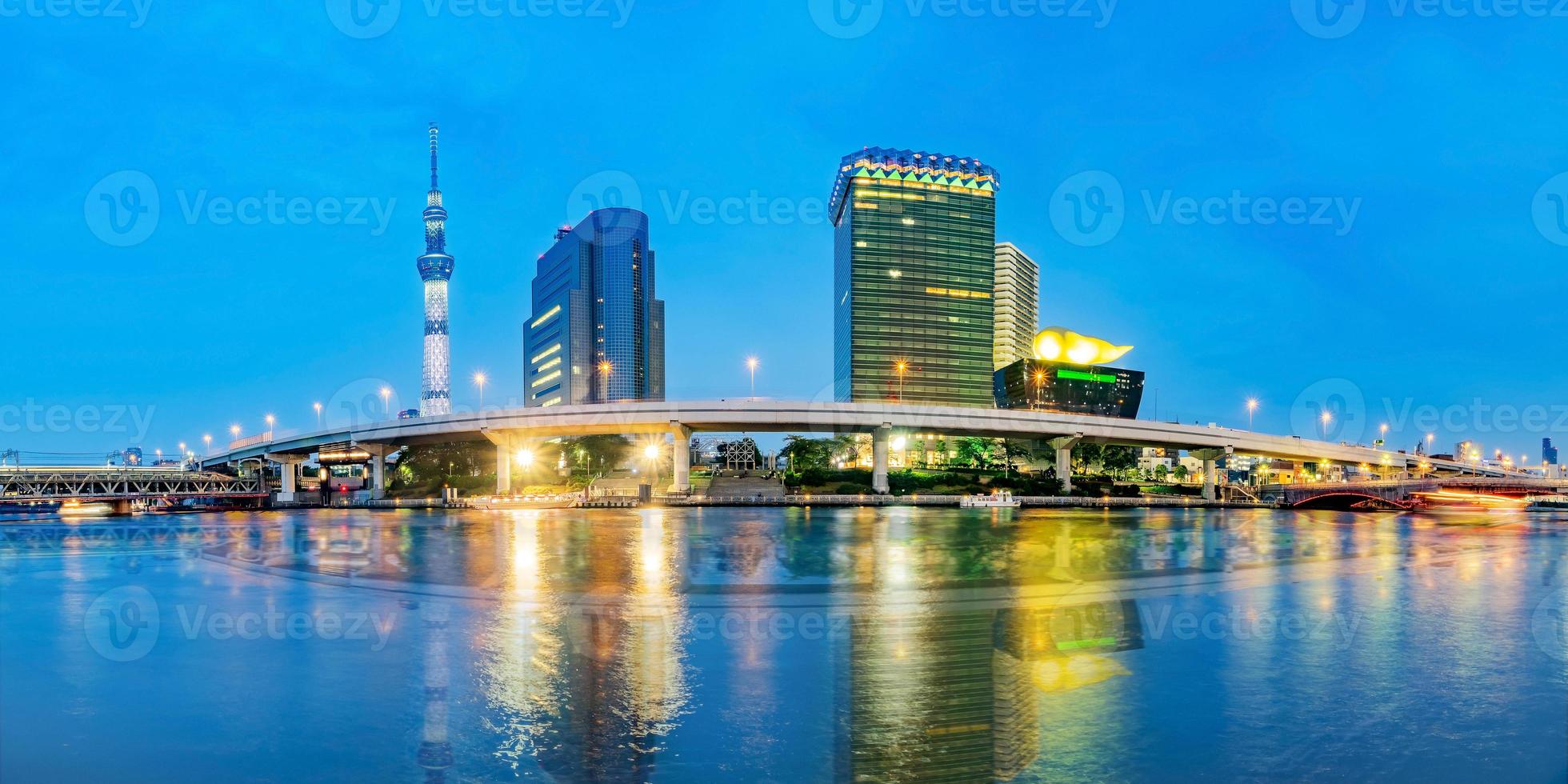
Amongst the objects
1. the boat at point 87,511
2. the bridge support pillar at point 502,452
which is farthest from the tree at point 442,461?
the boat at point 87,511

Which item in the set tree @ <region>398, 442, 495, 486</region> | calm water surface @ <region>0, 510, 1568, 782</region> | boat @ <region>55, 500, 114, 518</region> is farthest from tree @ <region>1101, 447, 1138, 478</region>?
boat @ <region>55, 500, 114, 518</region>

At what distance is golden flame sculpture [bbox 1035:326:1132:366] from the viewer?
190875 millimetres

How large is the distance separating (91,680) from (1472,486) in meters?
135

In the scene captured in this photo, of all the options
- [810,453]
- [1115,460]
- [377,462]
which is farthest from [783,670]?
[1115,460]

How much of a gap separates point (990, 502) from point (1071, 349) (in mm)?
116370

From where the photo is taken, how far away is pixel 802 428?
331ft

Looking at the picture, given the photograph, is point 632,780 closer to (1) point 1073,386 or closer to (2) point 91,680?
(2) point 91,680

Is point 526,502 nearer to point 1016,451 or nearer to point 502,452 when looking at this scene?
point 502,452

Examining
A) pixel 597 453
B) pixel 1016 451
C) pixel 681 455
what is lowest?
pixel 1016 451

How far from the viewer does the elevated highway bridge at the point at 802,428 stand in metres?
96.0

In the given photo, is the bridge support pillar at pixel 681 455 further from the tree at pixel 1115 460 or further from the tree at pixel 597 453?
the tree at pixel 1115 460

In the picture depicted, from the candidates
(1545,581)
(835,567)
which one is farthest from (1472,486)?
(835,567)

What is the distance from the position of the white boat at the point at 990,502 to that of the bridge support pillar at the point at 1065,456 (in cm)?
2174

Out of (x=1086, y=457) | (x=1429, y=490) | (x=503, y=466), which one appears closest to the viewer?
(x=1429, y=490)
